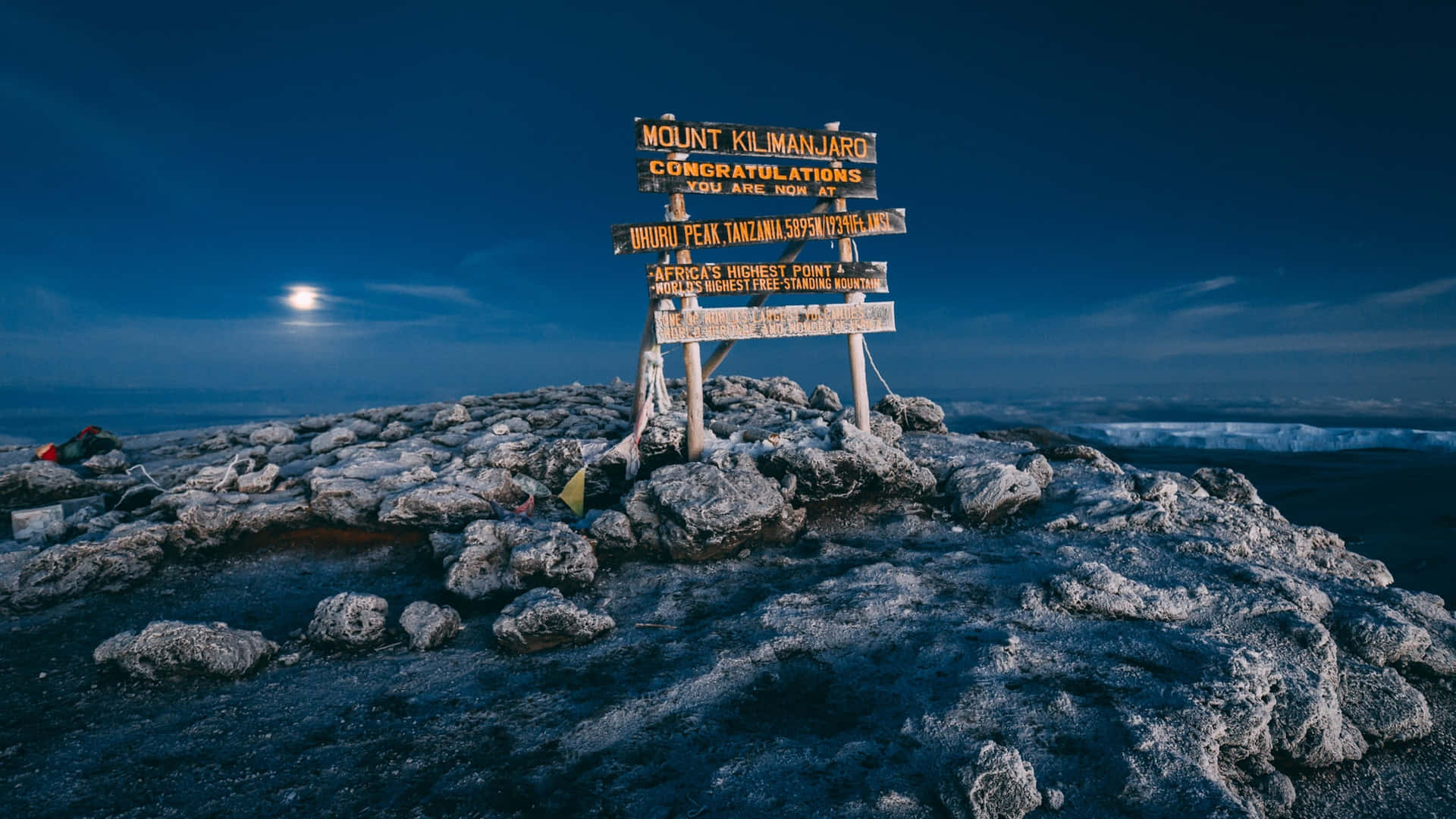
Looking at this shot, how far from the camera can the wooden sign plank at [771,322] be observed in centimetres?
854

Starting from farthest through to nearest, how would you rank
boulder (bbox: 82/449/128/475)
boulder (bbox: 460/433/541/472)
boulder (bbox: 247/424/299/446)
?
boulder (bbox: 247/424/299/446) < boulder (bbox: 82/449/128/475) < boulder (bbox: 460/433/541/472)

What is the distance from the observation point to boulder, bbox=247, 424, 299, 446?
1169 cm

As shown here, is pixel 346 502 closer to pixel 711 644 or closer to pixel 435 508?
pixel 435 508

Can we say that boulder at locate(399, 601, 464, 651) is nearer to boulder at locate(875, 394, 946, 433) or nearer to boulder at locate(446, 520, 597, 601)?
boulder at locate(446, 520, 597, 601)

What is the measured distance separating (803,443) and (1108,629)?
428 cm

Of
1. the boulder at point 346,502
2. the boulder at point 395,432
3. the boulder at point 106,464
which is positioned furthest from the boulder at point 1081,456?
the boulder at point 106,464

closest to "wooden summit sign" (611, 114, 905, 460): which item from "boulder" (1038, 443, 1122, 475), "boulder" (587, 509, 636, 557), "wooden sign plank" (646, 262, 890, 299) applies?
"wooden sign plank" (646, 262, 890, 299)

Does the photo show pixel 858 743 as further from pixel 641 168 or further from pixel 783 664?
pixel 641 168

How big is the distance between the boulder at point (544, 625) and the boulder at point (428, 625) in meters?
0.37

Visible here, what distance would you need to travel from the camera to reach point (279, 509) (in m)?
7.83

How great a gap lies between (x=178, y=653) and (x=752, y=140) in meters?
8.31

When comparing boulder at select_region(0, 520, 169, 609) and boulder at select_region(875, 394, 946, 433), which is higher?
boulder at select_region(875, 394, 946, 433)

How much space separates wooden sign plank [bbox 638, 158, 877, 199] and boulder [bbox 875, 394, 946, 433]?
393 centimetres

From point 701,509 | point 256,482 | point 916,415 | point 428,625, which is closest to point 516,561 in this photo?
point 428,625
